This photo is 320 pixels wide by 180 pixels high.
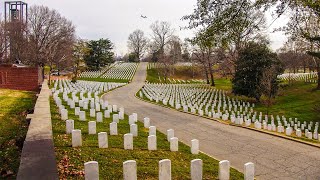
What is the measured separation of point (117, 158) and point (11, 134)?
12.9ft

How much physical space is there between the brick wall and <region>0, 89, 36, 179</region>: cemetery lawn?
338 inches

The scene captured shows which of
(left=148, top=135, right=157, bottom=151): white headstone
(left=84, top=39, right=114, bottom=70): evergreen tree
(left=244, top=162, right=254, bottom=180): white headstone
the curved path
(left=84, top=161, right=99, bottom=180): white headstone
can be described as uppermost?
(left=84, top=39, right=114, bottom=70): evergreen tree

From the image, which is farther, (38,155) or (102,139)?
(102,139)

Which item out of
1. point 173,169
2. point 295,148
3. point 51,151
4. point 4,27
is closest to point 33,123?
point 51,151

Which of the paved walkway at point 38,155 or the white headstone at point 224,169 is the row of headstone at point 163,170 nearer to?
the white headstone at point 224,169

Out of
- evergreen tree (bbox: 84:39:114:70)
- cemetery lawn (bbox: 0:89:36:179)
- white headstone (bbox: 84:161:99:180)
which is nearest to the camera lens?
white headstone (bbox: 84:161:99:180)

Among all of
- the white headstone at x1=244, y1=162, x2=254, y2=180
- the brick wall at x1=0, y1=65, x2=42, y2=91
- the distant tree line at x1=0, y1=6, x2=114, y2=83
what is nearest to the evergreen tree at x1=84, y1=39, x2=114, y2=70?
the distant tree line at x1=0, y1=6, x2=114, y2=83

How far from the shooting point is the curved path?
9.55 metres

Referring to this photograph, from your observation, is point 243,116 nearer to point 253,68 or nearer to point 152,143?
point 253,68

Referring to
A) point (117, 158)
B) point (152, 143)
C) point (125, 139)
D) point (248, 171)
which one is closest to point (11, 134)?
point (125, 139)

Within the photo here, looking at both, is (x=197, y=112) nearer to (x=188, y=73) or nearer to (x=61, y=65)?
(x=61, y=65)

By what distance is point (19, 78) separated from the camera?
2553cm

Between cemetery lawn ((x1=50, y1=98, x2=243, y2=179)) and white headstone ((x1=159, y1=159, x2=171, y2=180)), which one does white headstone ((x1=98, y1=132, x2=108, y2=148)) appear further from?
white headstone ((x1=159, y1=159, x2=171, y2=180))

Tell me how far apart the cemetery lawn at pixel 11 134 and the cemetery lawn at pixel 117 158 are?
0.91m
